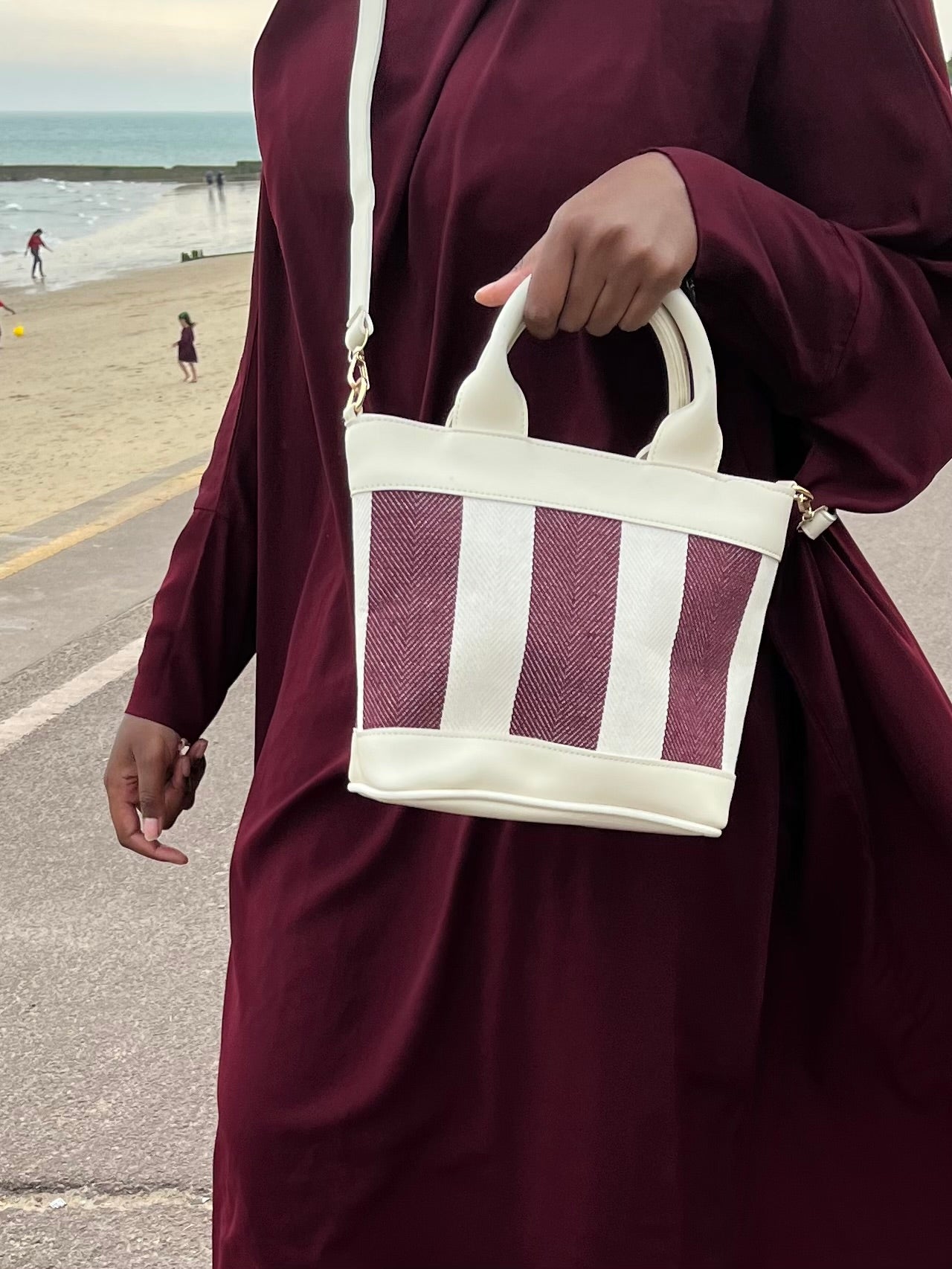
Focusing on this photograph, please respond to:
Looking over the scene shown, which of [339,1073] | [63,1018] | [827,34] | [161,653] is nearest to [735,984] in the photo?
[339,1073]

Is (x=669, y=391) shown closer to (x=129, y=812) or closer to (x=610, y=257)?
(x=610, y=257)

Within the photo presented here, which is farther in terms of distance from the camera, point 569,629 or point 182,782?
point 182,782

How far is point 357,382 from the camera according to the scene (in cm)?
121

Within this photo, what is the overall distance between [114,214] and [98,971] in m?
50.7

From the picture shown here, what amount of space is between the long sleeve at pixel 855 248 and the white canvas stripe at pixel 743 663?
12 centimetres

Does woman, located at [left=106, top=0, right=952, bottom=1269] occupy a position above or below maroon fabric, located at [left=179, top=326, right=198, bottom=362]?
above

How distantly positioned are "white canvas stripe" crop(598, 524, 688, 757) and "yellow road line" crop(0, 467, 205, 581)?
16.7 feet

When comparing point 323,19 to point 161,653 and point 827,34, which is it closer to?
point 827,34

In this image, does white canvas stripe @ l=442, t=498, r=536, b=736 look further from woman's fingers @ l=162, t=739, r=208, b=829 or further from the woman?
woman's fingers @ l=162, t=739, r=208, b=829

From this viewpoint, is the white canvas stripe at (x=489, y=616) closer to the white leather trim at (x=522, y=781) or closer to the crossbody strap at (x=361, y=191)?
the white leather trim at (x=522, y=781)

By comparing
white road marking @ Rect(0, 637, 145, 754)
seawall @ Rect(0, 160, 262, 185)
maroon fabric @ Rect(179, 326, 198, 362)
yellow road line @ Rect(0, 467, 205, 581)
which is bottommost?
seawall @ Rect(0, 160, 262, 185)

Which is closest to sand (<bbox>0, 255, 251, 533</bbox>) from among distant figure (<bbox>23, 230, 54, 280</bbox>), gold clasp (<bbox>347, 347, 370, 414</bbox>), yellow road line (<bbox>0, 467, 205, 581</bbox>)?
yellow road line (<bbox>0, 467, 205, 581</bbox>)

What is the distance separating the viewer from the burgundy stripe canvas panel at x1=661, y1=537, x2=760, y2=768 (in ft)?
3.63

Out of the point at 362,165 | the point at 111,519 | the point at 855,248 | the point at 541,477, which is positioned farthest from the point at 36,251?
the point at 541,477
